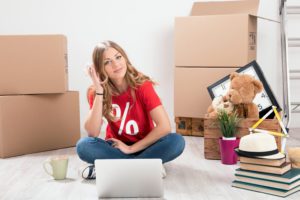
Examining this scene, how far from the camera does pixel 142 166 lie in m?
1.46

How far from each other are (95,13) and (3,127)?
42.3 inches

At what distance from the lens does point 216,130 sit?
6.83ft

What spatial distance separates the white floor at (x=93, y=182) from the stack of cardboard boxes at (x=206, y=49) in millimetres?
575

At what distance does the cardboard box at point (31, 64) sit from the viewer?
225 cm

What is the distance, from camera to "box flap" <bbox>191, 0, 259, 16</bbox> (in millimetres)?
2703

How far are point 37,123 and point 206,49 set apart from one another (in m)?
1.03

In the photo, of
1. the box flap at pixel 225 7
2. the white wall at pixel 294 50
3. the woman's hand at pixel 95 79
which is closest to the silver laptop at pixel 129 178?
the woman's hand at pixel 95 79

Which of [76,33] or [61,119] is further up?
[76,33]

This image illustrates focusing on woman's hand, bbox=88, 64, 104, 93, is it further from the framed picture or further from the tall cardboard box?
the tall cardboard box

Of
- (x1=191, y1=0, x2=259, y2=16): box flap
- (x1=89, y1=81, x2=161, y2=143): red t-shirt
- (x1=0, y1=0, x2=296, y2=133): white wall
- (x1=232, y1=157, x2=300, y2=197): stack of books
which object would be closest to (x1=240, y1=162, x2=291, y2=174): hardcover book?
(x1=232, y1=157, x2=300, y2=197): stack of books

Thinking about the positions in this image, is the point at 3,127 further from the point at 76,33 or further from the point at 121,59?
the point at 76,33

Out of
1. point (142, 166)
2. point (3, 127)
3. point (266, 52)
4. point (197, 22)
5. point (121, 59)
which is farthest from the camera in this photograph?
point (266, 52)

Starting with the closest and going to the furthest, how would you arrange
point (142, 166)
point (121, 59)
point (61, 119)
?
point (142, 166)
point (121, 59)
point (61, 119)

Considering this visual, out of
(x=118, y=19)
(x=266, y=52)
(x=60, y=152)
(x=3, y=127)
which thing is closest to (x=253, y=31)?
(x=266, y=52)
